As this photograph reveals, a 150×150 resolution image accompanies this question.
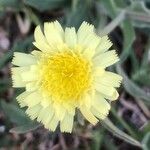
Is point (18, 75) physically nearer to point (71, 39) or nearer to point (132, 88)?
point (71, 39)

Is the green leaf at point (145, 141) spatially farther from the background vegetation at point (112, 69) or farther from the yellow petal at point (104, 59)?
the yellow petal at point (104, 59)

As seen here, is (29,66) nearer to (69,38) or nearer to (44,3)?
(69,38)

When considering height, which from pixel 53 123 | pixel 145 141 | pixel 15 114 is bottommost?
pixel 15 114

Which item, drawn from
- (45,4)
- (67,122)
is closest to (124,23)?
(45,4)

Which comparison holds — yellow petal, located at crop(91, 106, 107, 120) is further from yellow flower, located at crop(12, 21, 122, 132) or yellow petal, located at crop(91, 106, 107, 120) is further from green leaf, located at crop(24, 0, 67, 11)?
green leaf, located at crop(24, 0, 67, 11)

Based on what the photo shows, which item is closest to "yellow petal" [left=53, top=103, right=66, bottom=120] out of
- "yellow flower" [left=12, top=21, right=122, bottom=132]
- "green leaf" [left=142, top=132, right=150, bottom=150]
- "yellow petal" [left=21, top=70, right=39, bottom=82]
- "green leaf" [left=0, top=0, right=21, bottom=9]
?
"yellow flower" [left=12, top=21, right=122, bottom=132]

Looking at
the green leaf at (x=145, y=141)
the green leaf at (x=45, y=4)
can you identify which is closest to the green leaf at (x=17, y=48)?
the green leaf at (x=45, y=4)

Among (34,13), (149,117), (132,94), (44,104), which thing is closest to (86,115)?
(44,104)

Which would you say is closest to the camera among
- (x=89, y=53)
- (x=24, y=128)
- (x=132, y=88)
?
(x=89, y=53)
